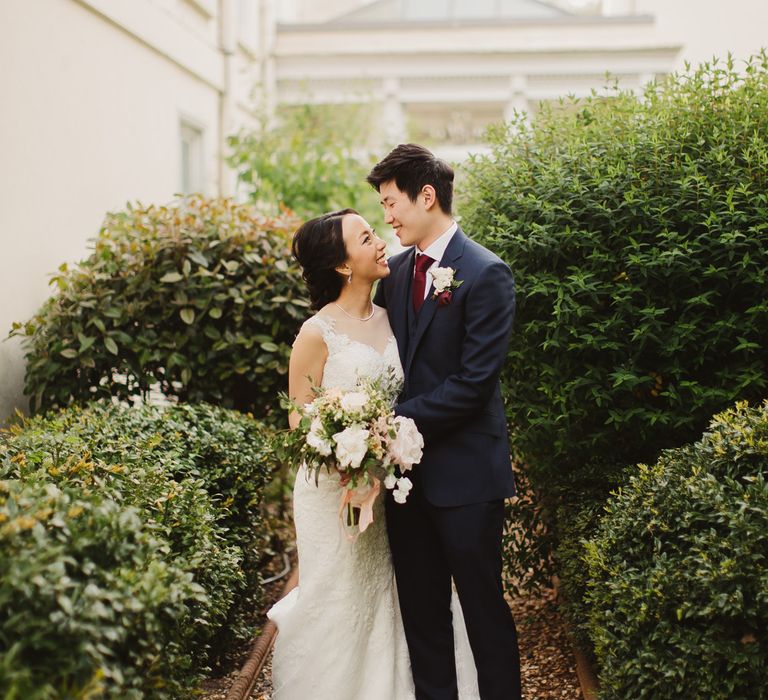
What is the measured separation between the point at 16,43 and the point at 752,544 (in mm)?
6166

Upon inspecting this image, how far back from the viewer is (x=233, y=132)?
39.6 ft

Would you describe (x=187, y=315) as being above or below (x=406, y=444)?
above

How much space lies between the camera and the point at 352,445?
3.24m

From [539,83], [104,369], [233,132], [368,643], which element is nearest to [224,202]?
[104,369]

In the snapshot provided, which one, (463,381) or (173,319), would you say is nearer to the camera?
(463,381)

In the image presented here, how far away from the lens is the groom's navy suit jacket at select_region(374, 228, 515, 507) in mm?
3541

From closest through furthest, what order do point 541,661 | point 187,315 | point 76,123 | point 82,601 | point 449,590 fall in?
point 82,601 < point 449,590 < point 541,661 < point 187,315 < point 76,123

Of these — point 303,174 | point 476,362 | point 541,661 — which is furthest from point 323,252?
point 303,174

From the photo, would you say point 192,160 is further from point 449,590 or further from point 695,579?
point 695,579

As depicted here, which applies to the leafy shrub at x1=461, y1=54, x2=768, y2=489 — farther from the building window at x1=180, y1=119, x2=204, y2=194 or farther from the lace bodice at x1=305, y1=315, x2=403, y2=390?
the building window at x1=180, y1=119, x2=204, y2=194

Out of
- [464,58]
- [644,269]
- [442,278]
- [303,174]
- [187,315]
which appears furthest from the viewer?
[464,58]

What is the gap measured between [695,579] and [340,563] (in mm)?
1607

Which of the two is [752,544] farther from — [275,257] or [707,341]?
[275,257]

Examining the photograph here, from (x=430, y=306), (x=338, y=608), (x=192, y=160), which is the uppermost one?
(x=192, y=160)
